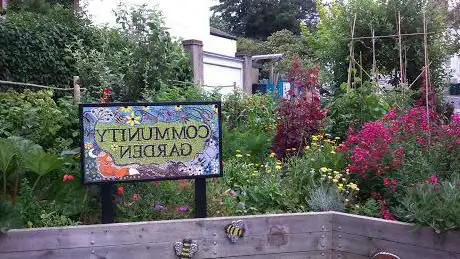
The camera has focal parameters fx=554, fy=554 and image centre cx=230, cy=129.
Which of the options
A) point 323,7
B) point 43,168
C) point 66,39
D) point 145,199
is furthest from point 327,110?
point 323,7

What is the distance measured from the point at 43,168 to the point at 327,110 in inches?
195

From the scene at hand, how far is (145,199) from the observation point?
5301 millimetres

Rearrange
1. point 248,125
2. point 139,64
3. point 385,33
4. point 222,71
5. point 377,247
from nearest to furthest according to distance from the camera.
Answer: point 377,247
point 139,64
point 248,125
point 385,33
point 222,71

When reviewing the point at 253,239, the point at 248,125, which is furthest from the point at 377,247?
the point at 248,125

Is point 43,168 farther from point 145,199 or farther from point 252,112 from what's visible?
point 252,112

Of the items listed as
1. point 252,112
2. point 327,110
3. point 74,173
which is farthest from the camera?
point 252,112

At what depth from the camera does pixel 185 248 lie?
4859mm

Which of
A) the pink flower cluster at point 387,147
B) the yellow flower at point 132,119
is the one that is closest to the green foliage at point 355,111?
the pink flower cluster at point 387,147

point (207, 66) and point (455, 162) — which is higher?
point (207, 66)

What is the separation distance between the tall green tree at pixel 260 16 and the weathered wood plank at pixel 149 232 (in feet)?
157

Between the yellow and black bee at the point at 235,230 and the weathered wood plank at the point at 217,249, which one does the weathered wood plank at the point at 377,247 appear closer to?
the weathered wood plank at the point at 217,249

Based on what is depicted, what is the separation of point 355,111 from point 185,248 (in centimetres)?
432

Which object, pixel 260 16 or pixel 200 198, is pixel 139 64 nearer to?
pixel 200 198

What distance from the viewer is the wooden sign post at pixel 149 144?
4.88m
